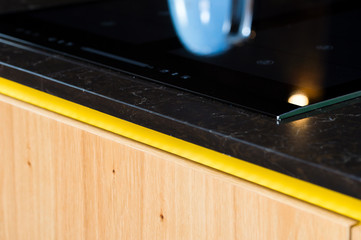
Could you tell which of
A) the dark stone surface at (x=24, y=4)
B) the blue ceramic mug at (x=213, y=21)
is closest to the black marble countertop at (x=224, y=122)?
the blue ceramic mug at (x=213, y=21)

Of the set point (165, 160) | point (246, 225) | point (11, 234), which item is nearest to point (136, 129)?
point (165, 160)

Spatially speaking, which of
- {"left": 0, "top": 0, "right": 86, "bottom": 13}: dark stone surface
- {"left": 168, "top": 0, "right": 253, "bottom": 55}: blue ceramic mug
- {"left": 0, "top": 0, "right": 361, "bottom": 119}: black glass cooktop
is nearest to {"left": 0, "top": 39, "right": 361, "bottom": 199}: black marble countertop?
{"left": 0, "top": 0, "right": 361, "bottom": 119}: black glass cooktop

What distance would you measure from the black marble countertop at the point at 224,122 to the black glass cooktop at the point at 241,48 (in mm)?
26

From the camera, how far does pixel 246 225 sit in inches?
30.9

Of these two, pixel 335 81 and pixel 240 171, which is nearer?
pixel 240 171

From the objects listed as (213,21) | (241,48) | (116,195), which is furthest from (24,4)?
(116,195)

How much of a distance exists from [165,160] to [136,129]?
9 cm

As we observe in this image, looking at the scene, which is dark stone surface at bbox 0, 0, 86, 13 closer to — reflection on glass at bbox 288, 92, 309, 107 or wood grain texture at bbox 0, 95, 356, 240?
wood grain texture at bbox 0, 95, 356, 240

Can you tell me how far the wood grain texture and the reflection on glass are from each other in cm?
13

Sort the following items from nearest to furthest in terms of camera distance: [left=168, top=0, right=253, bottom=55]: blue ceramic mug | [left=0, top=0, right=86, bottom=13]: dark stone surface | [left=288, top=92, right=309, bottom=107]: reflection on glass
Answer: [left=288, top=92, right=309, bottom=107]: reflection on glass
[left=168, top=0, right=253, bottom=55]: blue ceramic mug
[left=0, top=0, right=86, bottom=13]: dark stone surface

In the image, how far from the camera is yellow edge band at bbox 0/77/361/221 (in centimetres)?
73

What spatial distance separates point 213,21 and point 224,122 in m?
0.50

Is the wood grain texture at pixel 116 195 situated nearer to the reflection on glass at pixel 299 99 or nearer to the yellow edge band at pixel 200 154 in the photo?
the yellow edge band at pixel 200 154

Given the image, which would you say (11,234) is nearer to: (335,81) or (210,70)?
(210,70)
